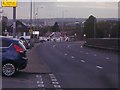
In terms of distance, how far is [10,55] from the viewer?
697 inches

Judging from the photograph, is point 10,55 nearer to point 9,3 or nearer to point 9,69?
point 9,69

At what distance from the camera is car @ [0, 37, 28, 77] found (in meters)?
17.6

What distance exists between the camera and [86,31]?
472 ft

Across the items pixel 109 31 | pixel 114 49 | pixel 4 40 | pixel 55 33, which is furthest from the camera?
pixel 55 33

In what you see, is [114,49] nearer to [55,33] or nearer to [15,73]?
[15,73]

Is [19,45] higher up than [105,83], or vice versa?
[19,45]

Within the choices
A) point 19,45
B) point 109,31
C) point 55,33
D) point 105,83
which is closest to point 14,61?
point 19,45

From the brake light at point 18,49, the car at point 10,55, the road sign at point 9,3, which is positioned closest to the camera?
the car at point 10,55

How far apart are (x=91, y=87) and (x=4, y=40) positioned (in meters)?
5.07

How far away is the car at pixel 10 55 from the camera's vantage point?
17625 millimetres

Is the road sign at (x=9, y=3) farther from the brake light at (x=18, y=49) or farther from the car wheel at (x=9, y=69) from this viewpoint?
the car wheel at (x=9, y=69)

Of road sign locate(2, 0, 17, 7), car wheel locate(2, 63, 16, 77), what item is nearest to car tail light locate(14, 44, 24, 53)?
car wheel locate(2, 63, 16, 77)

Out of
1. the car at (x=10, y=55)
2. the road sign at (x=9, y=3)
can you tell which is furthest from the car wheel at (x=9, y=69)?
Answer: the road sign at (x=9, y=3)

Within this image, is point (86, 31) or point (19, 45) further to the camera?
point (86, 31)
